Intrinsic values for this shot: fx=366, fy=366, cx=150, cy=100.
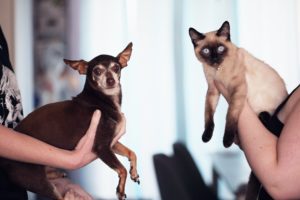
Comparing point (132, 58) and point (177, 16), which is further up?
point (177, 16)

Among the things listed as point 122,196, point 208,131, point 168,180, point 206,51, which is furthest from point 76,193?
point 206,51

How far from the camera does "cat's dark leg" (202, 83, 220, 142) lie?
0.90 m

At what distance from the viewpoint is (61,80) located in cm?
99

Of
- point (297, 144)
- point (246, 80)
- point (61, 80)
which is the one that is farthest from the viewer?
point (61, 80)

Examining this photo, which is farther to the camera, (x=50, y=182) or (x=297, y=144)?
(x=50, y=182)

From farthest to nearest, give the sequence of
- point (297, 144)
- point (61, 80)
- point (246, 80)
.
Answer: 1. point (61, 80)
2. point (246, 80)
3. point (297, 144)

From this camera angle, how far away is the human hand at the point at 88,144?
0.88 meters

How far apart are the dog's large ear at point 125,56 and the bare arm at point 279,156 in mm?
366

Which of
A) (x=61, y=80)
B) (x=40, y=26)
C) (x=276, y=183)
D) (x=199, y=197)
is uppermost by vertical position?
(x=40, y=26)

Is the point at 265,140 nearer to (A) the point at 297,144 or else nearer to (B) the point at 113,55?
(A) the point at 297,144

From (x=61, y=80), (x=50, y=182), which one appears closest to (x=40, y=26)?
(x=61, y=80)

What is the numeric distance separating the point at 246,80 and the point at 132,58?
0.29 m

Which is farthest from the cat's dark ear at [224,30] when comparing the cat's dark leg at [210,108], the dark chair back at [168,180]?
the dark chair back at [168,180]

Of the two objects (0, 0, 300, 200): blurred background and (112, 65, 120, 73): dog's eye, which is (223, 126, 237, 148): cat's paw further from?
(112, 65, 120, 73): dog's eye
